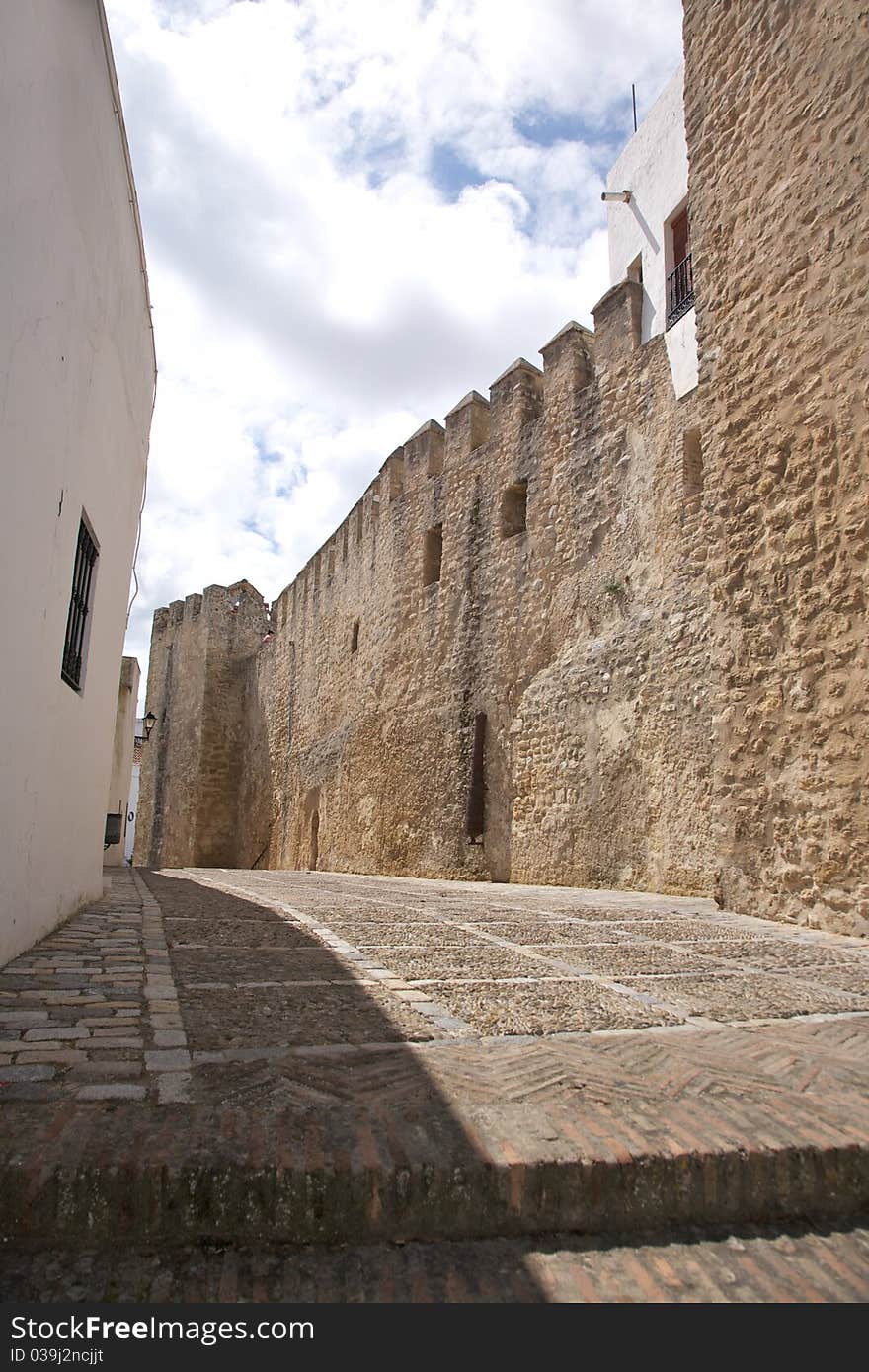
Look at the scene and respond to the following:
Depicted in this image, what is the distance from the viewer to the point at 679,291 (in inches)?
350

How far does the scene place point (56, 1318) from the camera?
1262 mm

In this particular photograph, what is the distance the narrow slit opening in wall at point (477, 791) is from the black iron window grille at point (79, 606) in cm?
671

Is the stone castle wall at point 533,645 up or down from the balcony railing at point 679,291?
down

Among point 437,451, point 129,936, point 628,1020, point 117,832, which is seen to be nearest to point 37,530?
point 129,936

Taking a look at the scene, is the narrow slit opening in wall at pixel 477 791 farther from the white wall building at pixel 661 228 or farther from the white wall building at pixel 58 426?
the white wall building at pixel 58 426

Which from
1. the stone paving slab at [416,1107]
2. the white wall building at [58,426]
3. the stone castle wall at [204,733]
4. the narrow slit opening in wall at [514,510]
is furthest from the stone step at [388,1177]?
the stone castle wall at [204,733]

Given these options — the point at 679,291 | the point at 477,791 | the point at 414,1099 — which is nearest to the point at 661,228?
the point at 679,291

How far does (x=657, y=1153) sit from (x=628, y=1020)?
3.06ft

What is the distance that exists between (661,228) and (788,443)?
18.7 ft

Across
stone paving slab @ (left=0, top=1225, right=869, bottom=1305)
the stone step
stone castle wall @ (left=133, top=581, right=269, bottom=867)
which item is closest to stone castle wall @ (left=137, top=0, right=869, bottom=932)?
the stone step

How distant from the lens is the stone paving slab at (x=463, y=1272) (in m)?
1.33

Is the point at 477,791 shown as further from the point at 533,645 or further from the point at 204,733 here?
the point at 204,733

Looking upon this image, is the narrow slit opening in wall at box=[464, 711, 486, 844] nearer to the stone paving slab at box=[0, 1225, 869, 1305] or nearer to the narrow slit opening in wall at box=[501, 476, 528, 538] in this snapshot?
the narrow slit opening in wall at box=[501, 476, 528, 538]

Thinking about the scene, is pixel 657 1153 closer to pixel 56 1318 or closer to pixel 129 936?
pixel 56 1318
